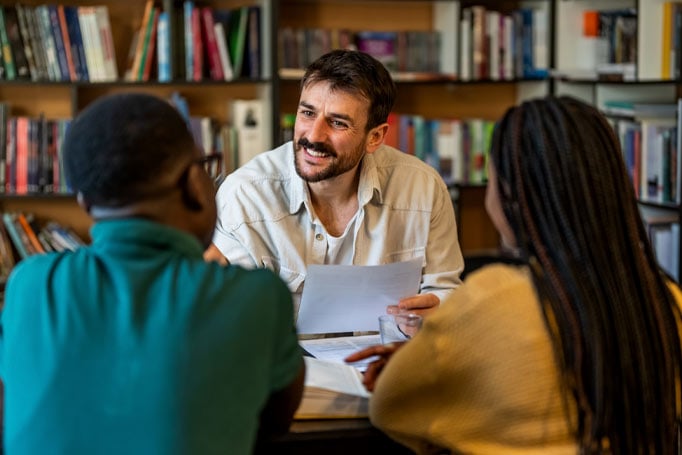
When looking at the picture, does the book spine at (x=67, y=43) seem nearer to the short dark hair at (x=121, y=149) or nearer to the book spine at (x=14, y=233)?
the book spine at (x=14, y=233)

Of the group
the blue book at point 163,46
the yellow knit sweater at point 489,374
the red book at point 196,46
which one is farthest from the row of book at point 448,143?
the yellow knit sweater at point 489,374

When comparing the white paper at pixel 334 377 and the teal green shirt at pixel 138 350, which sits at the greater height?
the teal green shirt at pixel 138 350

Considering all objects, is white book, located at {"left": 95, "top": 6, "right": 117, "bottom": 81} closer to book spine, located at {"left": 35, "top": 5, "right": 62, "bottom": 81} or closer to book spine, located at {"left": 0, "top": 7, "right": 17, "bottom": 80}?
book spine, located at {"left": 35, "top": 5, "right": 62, "bottom": 81}

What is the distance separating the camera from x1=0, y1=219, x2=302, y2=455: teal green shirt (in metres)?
1.16

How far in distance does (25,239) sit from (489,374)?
288cm

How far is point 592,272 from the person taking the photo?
1348 millimetres

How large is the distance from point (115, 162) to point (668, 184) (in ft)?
9.75

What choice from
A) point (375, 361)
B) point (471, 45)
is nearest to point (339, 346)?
point (375, 361)

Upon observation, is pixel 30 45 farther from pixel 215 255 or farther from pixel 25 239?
pixel 215 255

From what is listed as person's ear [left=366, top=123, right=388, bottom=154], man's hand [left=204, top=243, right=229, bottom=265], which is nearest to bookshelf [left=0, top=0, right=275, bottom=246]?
person's ear [left=366, top=123, right=388, bottom=154]

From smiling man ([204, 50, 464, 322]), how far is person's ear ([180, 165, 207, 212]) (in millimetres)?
940

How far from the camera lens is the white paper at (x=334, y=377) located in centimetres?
155

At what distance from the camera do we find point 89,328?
3.88 feet

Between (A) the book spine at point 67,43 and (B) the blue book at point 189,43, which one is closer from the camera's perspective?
(A) the book spine at point 67,43
